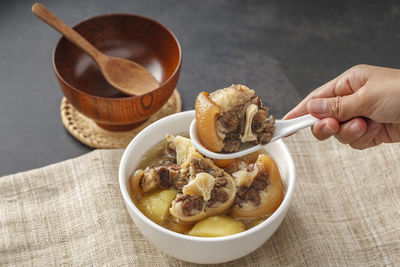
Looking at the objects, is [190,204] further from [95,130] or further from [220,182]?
[95,130]

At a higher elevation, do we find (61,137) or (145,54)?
A: (145,54)

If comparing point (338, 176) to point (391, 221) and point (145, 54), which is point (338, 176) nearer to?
point (391, 221)

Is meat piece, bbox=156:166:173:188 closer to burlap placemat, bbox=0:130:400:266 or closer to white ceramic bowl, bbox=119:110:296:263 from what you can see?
white ceramic bowl, bbox=119:110:296:263

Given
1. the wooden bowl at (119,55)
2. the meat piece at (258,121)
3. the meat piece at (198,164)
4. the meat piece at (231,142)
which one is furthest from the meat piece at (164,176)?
the wooden bowl at (119,55)

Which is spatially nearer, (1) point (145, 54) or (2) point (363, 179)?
(2) point (363, 179)

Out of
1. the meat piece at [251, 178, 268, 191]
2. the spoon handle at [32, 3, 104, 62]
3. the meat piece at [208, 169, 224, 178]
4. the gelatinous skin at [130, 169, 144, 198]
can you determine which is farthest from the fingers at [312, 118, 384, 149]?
the spoon handle at [32, 3, 104, 62]

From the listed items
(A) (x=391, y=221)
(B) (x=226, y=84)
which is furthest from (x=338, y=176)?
(B) (x=226, y=84)
